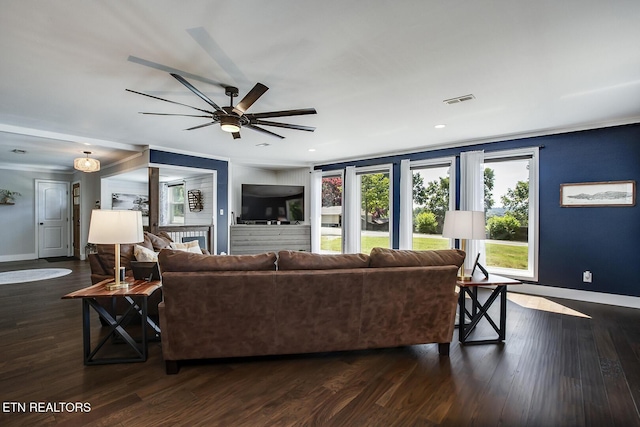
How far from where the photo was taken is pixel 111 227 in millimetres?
2396

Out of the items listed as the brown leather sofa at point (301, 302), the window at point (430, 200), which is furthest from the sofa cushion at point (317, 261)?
the window at point (430, 200)

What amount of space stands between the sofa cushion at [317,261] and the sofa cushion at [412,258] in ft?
0.30

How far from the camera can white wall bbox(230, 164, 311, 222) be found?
24.9 feet

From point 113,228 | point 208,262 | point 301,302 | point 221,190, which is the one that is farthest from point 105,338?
point 221,190

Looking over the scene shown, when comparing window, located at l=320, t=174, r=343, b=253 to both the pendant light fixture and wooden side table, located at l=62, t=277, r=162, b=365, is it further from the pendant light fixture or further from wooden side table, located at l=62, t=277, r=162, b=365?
wooden side table, located at l=62, t=277, r=162, b=365

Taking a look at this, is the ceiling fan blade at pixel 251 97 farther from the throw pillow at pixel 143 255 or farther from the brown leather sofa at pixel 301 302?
the throw pillow at pixel 143 255

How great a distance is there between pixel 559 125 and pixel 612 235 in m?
1.70

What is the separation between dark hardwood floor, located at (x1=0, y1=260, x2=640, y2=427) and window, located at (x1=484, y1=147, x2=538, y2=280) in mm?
2046

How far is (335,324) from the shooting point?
7.81ft

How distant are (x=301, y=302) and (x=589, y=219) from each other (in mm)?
4567

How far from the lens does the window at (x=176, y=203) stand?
8422mm

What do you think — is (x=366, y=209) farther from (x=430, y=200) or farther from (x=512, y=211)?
(x=512, y=211)

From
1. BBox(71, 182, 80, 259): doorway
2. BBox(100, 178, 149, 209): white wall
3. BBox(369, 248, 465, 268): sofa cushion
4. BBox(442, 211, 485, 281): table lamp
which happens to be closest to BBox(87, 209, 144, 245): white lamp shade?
BBox(369, 248, 465, 268): sofa cushion

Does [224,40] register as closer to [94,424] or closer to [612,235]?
[94,424]
